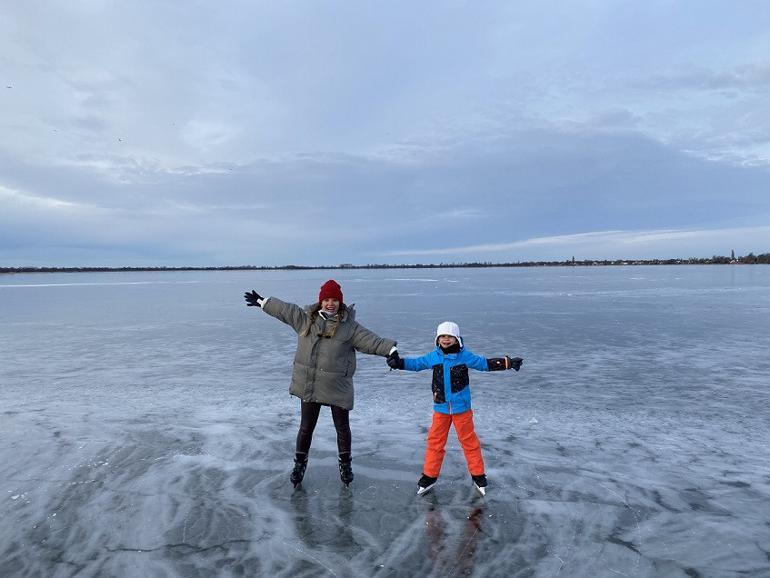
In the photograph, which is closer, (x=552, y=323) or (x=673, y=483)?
(x=673, y=483)

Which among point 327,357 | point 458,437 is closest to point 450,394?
point 458,437

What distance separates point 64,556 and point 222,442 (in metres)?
2.18

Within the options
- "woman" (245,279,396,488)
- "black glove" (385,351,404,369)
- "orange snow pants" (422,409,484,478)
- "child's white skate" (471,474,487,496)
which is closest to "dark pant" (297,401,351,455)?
A: "woman" (245,279,396,488)

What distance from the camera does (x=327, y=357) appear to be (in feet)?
14.4

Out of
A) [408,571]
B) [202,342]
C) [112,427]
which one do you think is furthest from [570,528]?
[202,342]

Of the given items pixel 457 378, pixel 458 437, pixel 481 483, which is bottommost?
pixel 481 483

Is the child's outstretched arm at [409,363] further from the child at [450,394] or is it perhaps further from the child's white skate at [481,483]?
the child's white skate at [481,483]

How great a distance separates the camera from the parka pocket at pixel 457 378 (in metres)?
4.27

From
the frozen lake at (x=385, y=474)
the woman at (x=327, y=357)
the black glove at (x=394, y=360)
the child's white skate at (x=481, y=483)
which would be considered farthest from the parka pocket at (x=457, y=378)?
the frozen lake at (x=385, y=474)

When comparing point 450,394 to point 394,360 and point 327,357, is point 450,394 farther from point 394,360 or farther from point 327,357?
point 327,357

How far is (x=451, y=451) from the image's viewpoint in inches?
210

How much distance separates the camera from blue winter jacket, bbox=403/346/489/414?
14.0 ft

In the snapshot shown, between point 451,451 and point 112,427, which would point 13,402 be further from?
point 451,451

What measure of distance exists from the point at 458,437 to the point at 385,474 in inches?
32.9
